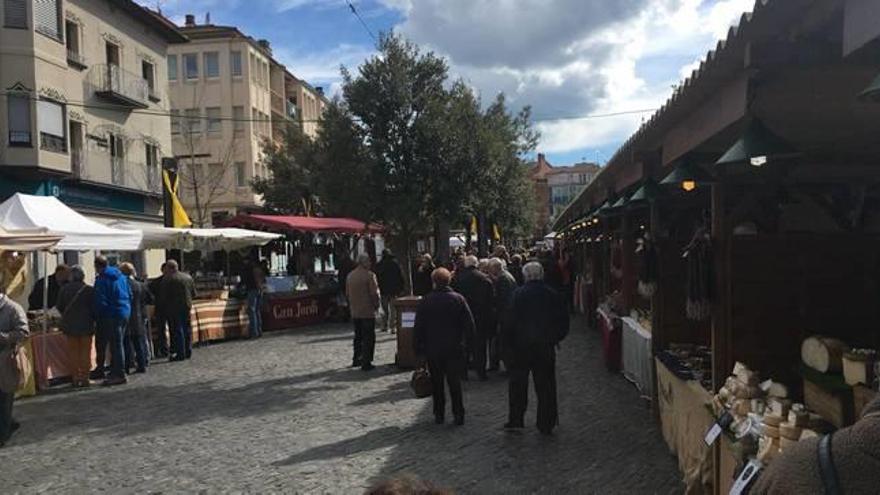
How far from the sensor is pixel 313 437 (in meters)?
7.89

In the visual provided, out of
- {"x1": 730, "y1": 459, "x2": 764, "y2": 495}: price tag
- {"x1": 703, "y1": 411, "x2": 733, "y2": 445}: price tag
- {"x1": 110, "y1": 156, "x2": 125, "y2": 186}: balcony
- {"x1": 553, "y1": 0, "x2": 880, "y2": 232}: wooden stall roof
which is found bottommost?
{"x1": 703, "y1": 411, "x2": 733, "y2": 445}: price tag

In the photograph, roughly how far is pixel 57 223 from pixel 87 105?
1569cm

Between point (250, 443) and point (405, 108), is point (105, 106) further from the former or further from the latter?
point (250, 443)

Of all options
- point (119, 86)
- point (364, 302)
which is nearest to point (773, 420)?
point (364, 302)

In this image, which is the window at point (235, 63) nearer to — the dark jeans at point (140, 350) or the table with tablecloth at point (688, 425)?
the dark jeans at point (140, 350)

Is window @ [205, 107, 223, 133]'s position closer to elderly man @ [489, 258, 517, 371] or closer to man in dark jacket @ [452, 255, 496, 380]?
elderly man @ [489, 258, 517, 371]

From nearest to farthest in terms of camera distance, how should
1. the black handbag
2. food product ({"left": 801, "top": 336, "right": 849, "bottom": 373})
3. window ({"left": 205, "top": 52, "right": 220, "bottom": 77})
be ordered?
food product ({"left": 801, "top": 336, "right": 849, "bottom": 373}) → the black handbag → window ({"left": 205, "top": 52, "right": 220, "bottom": 77})

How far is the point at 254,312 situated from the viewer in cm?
1705

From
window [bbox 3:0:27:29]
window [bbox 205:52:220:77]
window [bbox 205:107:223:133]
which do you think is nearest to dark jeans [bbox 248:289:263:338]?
window [bbox 3:0:27:29]

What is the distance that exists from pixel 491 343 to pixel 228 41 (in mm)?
43045

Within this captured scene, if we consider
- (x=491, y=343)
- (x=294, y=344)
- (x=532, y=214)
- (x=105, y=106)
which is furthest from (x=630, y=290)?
(x=532, y=214)

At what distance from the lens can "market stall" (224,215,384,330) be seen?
60.4 ft

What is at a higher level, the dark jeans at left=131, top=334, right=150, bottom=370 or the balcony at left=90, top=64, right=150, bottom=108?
the balcony at left=90, top=64, right=150, bottom=108

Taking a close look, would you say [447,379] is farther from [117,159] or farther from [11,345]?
[117,159]
